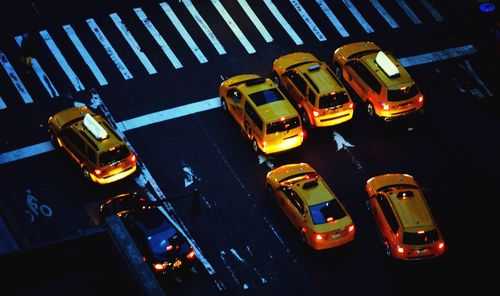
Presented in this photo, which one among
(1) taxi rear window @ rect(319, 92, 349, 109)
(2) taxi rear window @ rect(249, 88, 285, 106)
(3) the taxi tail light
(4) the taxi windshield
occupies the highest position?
(2) taxi rear window @ rect(249, 88, 285, 106)

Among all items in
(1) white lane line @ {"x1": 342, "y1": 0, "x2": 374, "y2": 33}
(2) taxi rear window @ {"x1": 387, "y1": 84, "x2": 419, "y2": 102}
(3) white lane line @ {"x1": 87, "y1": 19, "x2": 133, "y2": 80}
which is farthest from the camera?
(1) white lane line @ {"x1": 342, "y1": 0, "x2": 374, "y2": 33}

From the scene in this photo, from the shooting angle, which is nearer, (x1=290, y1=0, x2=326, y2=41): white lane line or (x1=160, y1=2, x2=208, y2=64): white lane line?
(x1=160, y1=2, x2=208, y2=64): white lane line

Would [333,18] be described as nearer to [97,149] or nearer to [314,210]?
[314,210]

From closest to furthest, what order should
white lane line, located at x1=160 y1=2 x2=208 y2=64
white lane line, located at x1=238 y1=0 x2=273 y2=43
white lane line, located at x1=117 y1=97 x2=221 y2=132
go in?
white lane line, located at x1=117 y1=97 x2=221 y2=132 < white lane line, located at x1=160 y1=2 x2=208 y2=64 < white lane line, located at x1=238 y1=0 x2=273 y2=43

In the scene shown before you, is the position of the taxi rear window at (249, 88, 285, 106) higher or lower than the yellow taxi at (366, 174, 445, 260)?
higher

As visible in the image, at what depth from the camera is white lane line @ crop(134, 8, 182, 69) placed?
38.9 meters

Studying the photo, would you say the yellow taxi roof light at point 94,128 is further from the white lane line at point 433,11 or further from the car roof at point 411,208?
the white lane line at point 433,11

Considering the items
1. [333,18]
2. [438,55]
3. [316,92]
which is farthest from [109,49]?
[438,55]

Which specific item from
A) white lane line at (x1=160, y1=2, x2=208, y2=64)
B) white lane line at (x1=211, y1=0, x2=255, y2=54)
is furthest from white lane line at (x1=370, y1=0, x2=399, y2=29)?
white lane line at (x1=160, y1=2, x2=208, y2=64)

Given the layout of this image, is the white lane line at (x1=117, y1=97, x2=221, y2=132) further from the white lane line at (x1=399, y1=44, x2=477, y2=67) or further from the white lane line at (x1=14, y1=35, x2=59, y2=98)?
the white lane line at (x1=399, y1=44, x2=477, y2=67)

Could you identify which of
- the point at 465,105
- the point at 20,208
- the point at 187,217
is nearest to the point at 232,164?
the point at 187,217

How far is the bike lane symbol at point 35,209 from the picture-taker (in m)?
31.8

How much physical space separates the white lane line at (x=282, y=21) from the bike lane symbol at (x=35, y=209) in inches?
579

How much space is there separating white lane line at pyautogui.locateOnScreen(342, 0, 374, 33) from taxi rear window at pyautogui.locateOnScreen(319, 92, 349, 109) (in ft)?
24.4
